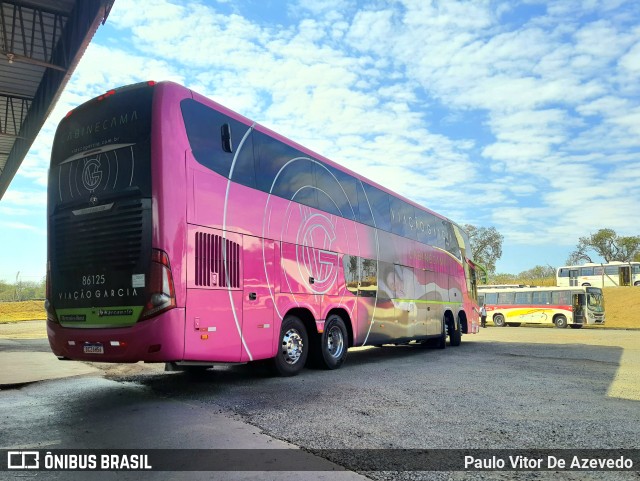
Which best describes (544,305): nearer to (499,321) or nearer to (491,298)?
(499,321)

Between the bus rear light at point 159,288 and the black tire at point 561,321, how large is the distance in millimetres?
32329

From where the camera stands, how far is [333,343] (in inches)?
374

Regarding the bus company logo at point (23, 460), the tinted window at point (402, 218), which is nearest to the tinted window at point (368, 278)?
the tinted window at point (402, 218)

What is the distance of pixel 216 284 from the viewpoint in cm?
665

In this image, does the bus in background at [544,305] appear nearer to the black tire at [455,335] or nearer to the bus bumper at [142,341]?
the black tire at [455,335]

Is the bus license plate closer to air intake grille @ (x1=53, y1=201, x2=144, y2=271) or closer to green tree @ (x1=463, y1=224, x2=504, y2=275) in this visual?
air intake grille @ (x1=53, y1=201, x2=144, y2=271)

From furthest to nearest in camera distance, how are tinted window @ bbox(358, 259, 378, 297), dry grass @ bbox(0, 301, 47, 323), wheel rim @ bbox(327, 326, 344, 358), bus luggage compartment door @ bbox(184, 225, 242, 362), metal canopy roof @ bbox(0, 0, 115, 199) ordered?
dry grass @ bbox(0, 301, 47, 323) < tinted window @ bbox(358, 259, 378, 297) < wheel rim @ bbox(327, 326, 344, 358) < metal canopy roof @ bbox(0, 0, 115, 199) < bus luggage compartment door @ bbox(184, 225, 242, 362)

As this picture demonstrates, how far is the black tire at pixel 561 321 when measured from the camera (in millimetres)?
32731

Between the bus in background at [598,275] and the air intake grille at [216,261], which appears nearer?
the air intake grille at [216,261]

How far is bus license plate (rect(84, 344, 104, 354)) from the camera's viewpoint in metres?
6.11

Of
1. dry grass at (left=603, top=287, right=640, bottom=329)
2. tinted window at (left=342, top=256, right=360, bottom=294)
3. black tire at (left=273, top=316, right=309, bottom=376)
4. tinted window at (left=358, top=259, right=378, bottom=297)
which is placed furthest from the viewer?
dry grass at (left=603, top=287, right=640, bottom=329)

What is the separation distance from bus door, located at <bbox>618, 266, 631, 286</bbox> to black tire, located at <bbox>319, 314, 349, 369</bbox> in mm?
47648

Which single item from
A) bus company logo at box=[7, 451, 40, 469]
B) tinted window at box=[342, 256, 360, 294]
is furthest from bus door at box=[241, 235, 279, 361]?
bus company logo at box=[7, 451, 40, 469]

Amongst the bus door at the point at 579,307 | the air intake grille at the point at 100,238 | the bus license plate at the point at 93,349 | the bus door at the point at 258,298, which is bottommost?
the bus door at the point at 579,307
